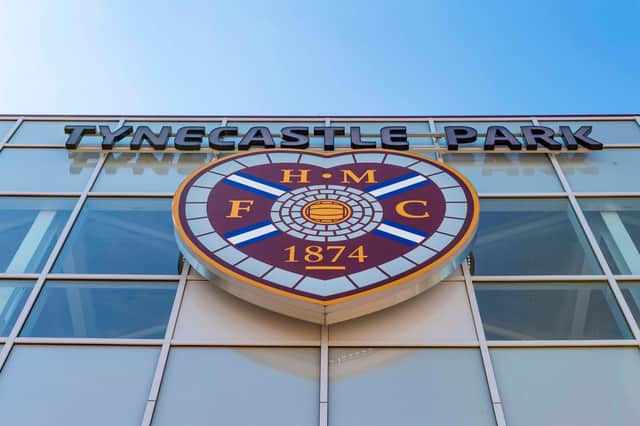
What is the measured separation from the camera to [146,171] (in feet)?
48.2

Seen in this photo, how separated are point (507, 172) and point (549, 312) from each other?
3.84 meters

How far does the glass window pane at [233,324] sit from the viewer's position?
10.7m

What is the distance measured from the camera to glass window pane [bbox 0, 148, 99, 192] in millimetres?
14258

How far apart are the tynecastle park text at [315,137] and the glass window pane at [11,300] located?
3985 millimetres

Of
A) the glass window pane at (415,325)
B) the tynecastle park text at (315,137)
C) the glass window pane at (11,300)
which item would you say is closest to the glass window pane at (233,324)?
the glass window pane at (415,325)

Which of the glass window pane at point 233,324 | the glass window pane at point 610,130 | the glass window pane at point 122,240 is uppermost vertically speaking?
the glass window pane at point 610,130

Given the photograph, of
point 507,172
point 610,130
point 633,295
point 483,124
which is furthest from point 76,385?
point 610,130

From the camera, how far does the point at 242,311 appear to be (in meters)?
11.1

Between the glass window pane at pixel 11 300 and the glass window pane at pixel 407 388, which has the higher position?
the glass window pane at pixel 11 300

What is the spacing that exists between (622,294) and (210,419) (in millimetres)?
6188

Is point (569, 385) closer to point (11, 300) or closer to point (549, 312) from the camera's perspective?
point (549, 312)

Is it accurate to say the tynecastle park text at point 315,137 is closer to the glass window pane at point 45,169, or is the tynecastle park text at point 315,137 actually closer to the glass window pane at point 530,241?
the glass window pane at point 45,169

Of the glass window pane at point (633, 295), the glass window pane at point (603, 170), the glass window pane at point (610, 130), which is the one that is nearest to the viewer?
the glass window pane at point (633, 295)

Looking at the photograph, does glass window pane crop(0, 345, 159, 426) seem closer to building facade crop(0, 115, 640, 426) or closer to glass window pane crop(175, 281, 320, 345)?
building facade crop(0, 115, 640, 426)
